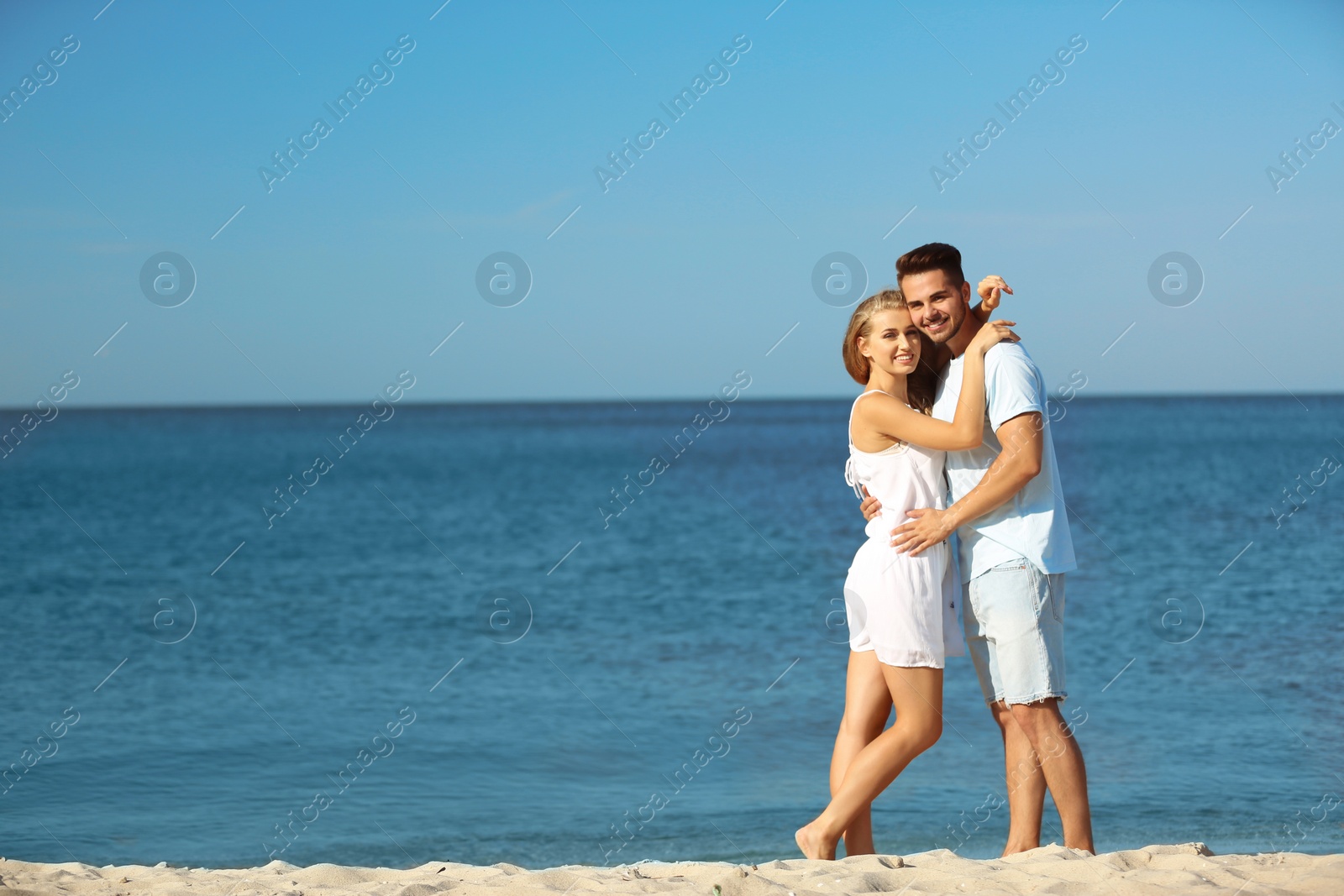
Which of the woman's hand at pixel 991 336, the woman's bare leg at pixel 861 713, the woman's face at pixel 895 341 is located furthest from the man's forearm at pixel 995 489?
the woman's bare leg at pixel 861 713

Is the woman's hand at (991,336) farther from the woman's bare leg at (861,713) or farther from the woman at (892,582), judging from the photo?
the woman's bare leg at (861,713)

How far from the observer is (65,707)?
28.0 feet

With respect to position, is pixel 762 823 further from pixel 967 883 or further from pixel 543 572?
pixel 543 572

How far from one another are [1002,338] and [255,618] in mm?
10464

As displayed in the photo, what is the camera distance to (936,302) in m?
3.96

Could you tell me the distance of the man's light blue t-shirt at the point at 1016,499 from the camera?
3.74 meters

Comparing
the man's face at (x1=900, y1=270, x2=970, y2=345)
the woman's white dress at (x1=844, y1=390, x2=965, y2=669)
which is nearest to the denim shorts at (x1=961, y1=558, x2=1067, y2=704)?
the woman's white dress at (x1=844, y1=390, x2=965, y2=669)

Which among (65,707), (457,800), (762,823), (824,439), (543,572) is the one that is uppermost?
(824,439)

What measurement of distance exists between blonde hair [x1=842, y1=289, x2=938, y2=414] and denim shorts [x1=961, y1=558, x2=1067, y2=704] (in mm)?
707

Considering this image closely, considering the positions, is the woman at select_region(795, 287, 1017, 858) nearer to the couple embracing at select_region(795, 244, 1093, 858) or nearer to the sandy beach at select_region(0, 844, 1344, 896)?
the couple embracing at select_region(795, 244, 1093, 858)

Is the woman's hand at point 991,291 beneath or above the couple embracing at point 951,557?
above

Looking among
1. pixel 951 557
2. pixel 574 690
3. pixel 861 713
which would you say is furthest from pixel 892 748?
pixel 574 690

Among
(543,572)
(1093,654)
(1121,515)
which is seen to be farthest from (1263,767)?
(1121,515)

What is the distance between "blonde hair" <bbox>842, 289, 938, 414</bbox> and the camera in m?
4.02
